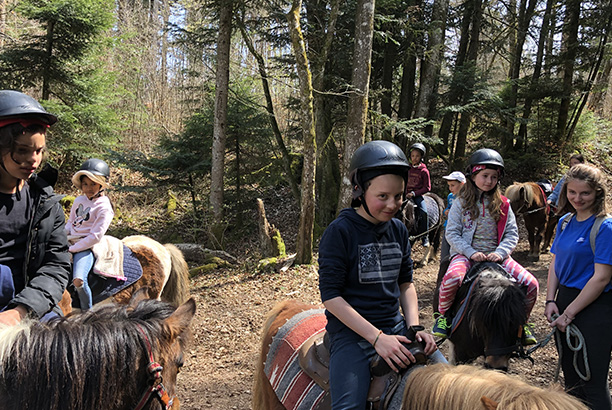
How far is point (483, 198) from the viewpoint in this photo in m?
3.78

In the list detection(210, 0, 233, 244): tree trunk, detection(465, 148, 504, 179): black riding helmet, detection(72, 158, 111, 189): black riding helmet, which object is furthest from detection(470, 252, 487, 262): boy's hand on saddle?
detection(210, 0, 233, 244): tree trunk

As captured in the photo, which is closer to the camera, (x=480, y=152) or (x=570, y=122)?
(x=480, y=152)

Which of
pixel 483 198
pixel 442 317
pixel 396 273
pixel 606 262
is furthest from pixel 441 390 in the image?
pixel 483 198

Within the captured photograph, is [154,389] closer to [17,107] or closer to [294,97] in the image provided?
[17,107]

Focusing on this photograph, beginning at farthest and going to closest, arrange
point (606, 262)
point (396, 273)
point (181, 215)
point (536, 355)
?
point (181, 215), point (536, 355), point (606, 262), point (396, 273)

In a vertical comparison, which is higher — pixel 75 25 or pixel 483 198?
pixel 75 25

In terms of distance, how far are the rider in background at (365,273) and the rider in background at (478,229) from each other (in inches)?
64.1

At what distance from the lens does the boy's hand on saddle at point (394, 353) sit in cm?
168

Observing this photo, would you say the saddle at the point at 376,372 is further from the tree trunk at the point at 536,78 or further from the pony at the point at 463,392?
the tree trunk at the point at 536,78

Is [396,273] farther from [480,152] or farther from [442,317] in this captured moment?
[480,152]

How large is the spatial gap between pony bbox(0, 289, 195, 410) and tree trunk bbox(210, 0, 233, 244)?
924 centimetres

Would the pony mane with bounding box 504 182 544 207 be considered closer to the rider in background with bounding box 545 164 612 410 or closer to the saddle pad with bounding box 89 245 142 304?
the rider in background with bounding box 545 164 612 410

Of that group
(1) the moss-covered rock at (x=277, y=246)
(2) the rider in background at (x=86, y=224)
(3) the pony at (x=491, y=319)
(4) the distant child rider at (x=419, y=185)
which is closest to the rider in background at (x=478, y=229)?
(3) the pony at (x=491, y=319)

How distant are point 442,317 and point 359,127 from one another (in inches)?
233
